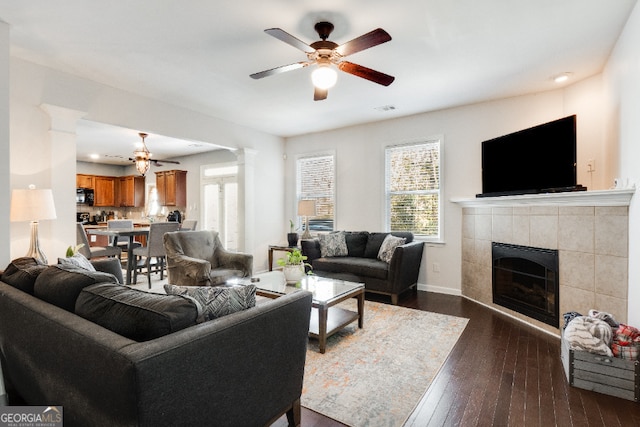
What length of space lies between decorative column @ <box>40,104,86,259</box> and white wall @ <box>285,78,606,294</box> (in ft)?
11.8

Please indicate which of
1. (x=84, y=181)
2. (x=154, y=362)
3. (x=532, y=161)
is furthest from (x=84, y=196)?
(x=532, y=161)

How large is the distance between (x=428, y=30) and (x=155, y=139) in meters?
5.29

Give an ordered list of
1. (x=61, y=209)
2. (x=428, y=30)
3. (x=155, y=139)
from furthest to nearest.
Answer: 1. (x=155, y=139)
2. (x=61, y=209)
3. (x=428, y=30)

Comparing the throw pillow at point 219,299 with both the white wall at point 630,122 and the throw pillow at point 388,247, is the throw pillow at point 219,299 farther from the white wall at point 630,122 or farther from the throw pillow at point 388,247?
the throw pillow at point 388,247

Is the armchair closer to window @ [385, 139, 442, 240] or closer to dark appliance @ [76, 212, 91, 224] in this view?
window @ [385, 139, 442, 240]

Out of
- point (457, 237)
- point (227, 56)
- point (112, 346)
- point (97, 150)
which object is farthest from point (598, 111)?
point (97, 150)

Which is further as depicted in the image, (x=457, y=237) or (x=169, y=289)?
(x=457, y=237)

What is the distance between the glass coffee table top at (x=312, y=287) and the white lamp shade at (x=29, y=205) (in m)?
1.82

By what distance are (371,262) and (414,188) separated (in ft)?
4.67

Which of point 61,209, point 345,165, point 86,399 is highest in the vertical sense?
point 345,165

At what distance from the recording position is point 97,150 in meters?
7.30

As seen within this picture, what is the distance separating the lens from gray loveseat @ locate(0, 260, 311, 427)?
1.07m

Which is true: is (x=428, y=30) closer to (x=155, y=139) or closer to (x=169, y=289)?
(x=169, y=289)

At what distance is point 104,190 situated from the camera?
919 centimetres
